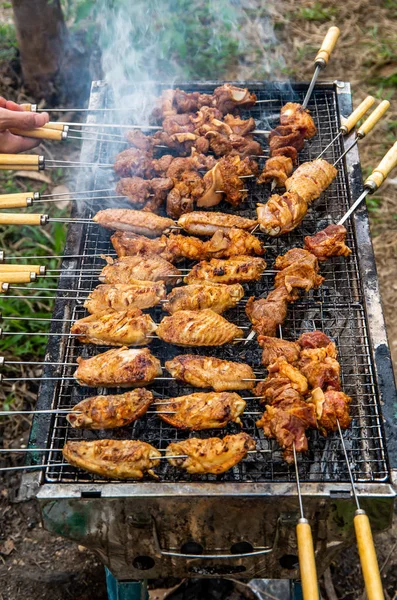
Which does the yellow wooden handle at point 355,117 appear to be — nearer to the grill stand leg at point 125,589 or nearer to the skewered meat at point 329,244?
the skewered meat at point 329,244

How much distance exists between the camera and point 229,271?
427 cm

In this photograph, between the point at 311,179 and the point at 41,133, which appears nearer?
the point at 311,179

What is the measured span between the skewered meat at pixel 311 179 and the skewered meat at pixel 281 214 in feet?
0.39

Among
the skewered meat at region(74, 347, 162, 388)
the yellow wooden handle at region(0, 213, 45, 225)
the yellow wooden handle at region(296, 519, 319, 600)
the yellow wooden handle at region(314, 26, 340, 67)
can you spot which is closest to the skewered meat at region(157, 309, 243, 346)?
the skewered meat at region(74, 347, 162, 388)

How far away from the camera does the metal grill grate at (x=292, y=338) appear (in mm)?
3473

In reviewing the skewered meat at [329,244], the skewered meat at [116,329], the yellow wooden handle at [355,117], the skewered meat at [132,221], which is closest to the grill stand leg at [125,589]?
the skewered meat at [116,329]

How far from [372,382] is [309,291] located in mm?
869

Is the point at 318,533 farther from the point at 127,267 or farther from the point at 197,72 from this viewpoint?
the point at 197,72

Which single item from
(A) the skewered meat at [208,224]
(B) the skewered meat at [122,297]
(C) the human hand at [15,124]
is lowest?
(B) the skewered meat at [122,297]

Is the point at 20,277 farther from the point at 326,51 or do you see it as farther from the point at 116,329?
the point at 326,51

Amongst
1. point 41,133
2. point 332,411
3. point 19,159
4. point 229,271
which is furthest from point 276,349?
point 41,133

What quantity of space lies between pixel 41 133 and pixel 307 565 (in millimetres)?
3929

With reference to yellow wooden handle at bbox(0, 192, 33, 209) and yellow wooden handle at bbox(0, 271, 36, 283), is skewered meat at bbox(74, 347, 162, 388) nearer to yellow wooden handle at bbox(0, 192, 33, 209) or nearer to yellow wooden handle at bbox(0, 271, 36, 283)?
yellow wooden handle at bbox(0, 271, 36, 283)

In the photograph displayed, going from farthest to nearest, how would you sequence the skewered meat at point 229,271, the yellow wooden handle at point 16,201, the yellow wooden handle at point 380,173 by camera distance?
1. the yellow wooden handle at point 380,173
2. the yellow wooden handle at point 16,201
3. the skewered meat at point 229,271
